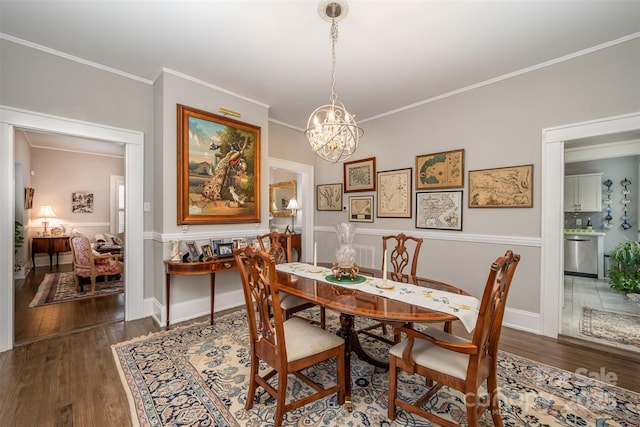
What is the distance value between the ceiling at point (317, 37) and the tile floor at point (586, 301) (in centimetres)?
294

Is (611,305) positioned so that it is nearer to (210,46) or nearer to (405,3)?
(405,3)

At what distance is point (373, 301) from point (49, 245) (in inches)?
282

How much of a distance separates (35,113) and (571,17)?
15.6ft

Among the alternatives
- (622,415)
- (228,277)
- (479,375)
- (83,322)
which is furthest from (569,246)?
(83,322)

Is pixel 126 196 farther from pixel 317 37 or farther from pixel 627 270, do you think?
pixel 627 270

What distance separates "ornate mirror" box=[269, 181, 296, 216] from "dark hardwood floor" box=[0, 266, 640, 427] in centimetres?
361

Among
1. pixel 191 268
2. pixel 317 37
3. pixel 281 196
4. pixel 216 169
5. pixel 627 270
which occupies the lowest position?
pixel 627 270

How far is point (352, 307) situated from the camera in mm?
1601

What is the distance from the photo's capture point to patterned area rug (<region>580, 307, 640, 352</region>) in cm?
272

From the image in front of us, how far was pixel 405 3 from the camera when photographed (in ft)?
6.63

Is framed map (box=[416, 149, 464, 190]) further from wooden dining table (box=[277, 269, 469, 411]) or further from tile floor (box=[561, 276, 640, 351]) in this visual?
wooden dining table (box=[277, 269, 469, 411])

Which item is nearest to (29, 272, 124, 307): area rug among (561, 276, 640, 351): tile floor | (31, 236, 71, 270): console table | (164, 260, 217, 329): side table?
(31, 236, 71, 270): console table

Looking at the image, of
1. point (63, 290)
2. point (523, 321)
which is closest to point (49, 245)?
point (63, 290)

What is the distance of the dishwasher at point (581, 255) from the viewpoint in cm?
546
